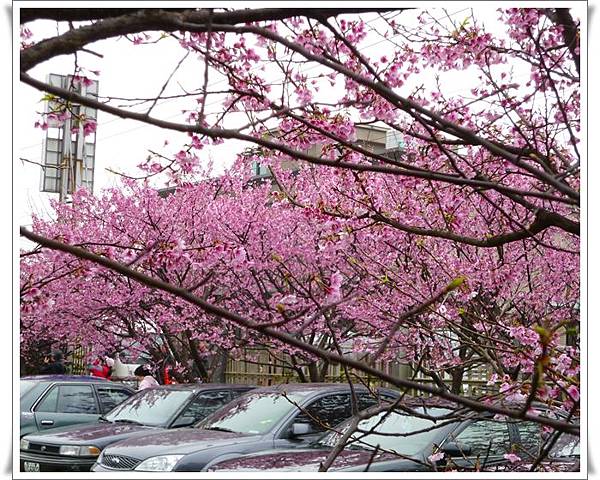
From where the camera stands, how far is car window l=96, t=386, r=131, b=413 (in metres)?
10.9

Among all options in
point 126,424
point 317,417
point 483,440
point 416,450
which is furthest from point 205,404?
point 483,440

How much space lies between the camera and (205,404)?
8.92 metres

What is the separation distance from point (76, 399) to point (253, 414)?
4.09 metres

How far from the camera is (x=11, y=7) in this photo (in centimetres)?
260

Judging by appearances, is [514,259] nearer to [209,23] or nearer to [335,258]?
[335,258]

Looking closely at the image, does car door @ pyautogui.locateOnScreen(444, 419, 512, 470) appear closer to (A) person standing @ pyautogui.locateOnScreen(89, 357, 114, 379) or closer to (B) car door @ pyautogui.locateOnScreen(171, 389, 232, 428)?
(B) car door @ pyautogui.locateOnScreen(171, 389, 232, 428)

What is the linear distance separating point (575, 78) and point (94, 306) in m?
10.2

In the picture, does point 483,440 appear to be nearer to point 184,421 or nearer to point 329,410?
point 329,410

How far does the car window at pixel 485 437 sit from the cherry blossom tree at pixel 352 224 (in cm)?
55

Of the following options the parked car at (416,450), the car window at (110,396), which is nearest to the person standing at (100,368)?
the car window at (110,396)

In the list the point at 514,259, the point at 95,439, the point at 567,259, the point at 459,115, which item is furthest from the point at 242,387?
the point at 459,115

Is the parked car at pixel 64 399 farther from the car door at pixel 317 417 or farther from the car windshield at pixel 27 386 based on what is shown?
the car door at pixel 317 417

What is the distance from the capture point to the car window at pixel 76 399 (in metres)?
10.5

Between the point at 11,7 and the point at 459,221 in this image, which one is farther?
the point at 459,221
